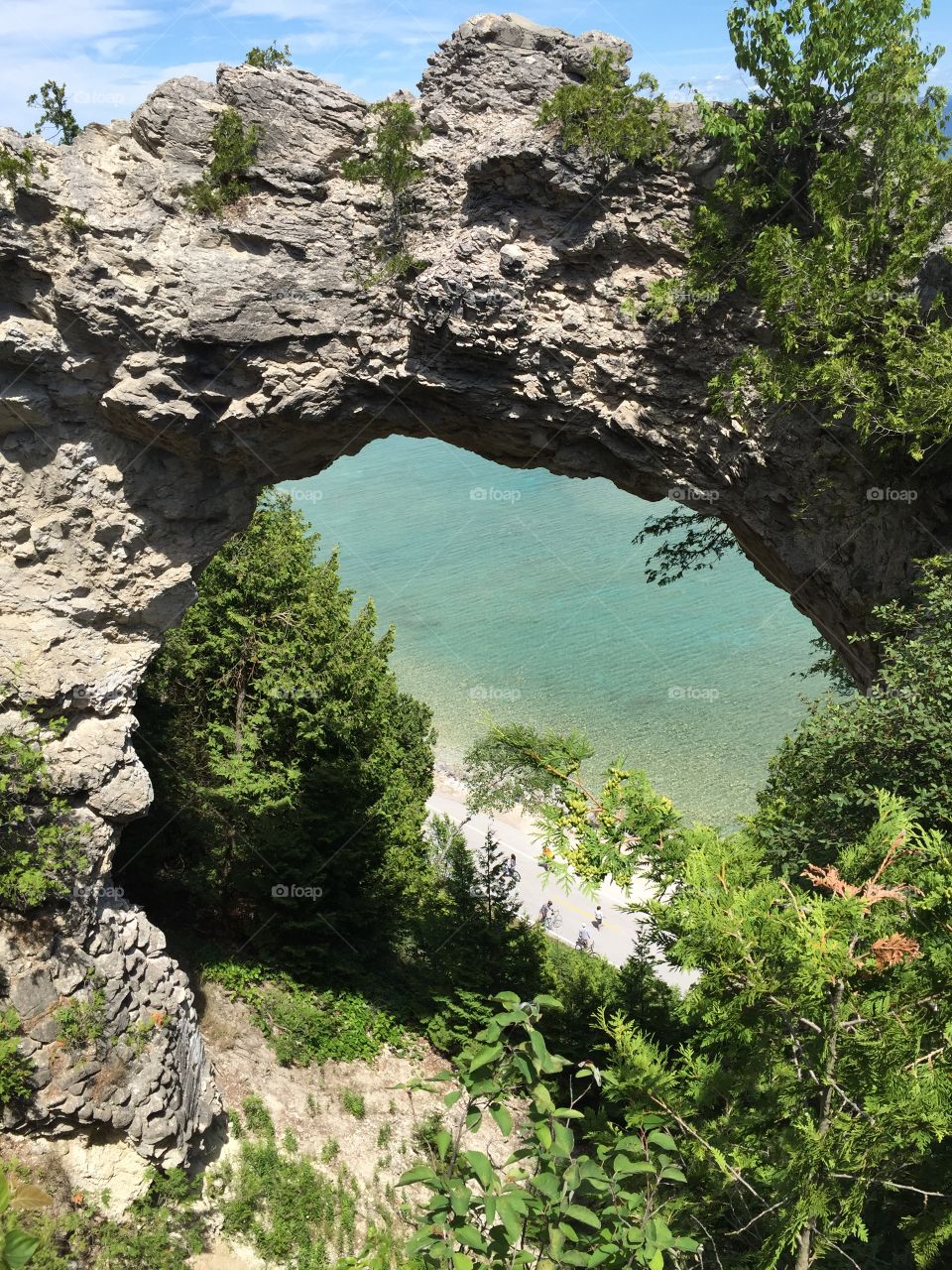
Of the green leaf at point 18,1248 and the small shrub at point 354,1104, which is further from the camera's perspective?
the small shrub at point 354,1104

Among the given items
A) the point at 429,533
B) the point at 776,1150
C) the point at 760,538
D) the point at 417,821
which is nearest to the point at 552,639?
the point at 429,533

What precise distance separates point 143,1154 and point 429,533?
32248 millimetres

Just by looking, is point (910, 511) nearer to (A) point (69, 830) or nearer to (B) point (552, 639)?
(A) point (69, 830)

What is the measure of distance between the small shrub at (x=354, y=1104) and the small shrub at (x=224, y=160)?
9.77 m

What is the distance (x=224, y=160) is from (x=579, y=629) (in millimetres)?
23399

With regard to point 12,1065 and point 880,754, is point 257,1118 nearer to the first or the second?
point 12,1065

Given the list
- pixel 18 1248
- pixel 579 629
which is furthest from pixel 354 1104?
pixel 579 629

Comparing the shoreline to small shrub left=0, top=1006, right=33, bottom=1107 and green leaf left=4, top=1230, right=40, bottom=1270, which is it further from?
green leaf left=4, top=1230, right=40, bottom=1270

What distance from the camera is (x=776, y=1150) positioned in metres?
4.24

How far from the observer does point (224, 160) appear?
8.55m

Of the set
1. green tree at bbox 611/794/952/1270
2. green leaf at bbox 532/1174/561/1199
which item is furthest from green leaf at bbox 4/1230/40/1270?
green tree at bbox 611/794/952/1270
